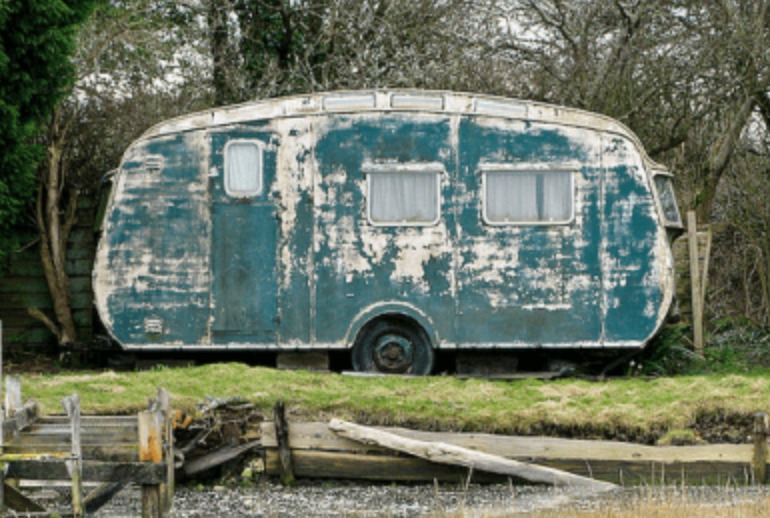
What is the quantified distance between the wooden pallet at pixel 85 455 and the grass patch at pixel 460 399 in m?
1.81

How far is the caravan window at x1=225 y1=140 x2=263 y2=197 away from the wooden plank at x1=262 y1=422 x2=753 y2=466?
3.90m

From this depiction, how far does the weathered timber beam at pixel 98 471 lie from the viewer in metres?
8.09

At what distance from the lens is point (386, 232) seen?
13539 millimetres

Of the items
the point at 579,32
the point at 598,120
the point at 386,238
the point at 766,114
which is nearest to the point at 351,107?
the point at 386,238

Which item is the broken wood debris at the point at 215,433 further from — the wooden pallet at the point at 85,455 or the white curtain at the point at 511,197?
the white curtain at the point at 511,197

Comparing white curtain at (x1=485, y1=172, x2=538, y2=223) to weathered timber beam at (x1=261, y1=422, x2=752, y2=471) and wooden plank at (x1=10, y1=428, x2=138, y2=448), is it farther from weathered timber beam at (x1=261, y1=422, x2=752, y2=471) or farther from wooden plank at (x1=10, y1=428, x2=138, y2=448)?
wooden plank at (x1=10, y1=428, x2=138, y2=448)

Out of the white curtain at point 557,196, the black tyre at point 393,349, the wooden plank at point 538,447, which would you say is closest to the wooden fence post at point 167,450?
the wooden plank at point 538,447

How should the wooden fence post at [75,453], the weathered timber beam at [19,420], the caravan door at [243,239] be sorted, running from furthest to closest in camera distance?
the caravan door at [243,239], the weathered timber beam at [19,420], the wooden fence post at [75,453]

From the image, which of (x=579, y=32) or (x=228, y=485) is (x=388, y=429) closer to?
(x=228, y=485)

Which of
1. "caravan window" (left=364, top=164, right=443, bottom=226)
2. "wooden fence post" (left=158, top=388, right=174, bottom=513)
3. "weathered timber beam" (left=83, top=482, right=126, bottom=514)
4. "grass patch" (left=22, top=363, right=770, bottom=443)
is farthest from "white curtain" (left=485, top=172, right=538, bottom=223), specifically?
"weathered timber beam" (left=83, top=482, right=126, bottom=514)

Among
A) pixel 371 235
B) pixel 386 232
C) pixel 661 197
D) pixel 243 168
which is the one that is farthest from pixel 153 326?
pixel 661 197

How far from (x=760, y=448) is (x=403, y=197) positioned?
17.0 feet

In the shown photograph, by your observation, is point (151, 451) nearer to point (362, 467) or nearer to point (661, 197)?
point (362, 467)

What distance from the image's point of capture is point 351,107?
13664mm
